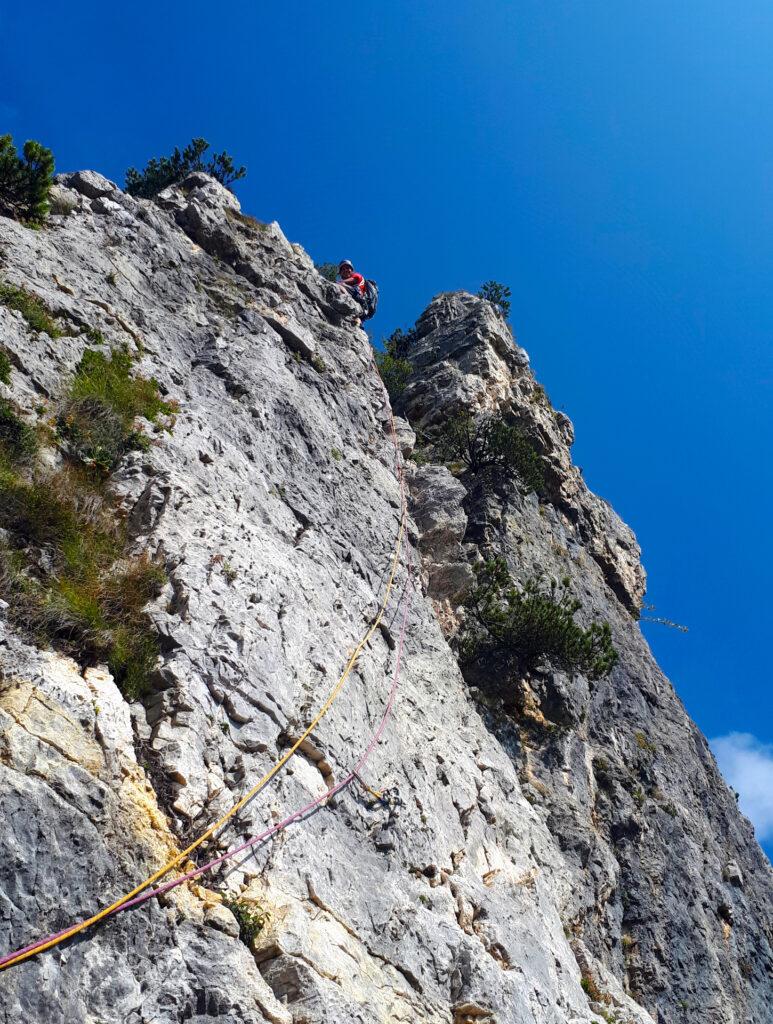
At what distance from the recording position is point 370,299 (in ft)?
81.1

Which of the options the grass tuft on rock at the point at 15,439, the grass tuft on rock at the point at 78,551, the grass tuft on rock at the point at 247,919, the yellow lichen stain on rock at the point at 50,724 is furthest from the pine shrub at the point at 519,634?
the yellow lichen stain on rock at the point at 50,724

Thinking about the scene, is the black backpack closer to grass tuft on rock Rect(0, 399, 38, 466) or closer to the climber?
the climber

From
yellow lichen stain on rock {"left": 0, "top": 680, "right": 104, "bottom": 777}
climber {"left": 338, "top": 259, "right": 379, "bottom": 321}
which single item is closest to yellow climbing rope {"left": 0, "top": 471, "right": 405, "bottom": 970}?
yellow lichen stain on rock {"left": 0, "top": 680, "right": 104, "bottom": 777}

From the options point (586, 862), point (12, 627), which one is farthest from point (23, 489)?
point (586, 862)

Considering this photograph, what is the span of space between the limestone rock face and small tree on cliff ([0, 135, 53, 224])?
569 millimetres

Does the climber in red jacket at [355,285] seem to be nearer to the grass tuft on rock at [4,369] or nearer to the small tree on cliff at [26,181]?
the small tree on cliff at [26,181]

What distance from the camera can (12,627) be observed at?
700cm

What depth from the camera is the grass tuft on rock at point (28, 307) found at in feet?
36.9

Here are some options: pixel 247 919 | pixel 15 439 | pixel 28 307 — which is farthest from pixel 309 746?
pixel 28 307

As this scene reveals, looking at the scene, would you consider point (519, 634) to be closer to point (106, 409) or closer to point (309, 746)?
point (309, 746)

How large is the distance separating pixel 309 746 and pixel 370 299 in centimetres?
1805

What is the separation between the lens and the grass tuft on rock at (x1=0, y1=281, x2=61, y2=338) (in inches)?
443

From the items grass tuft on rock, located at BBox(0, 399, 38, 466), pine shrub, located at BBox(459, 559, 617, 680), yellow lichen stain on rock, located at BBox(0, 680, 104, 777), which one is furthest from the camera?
pine shrub, located at BBox(459, 559, 617, 680)

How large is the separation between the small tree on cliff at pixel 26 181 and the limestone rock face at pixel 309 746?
57cm
